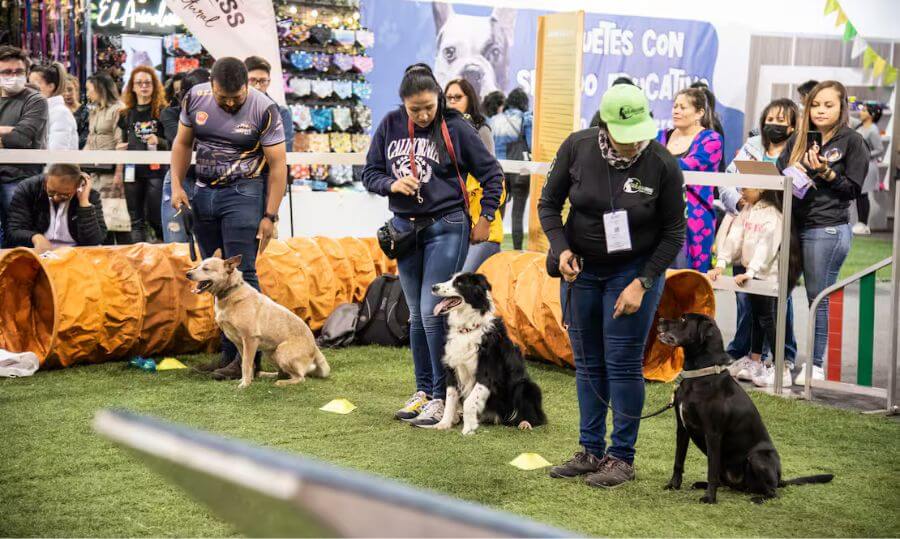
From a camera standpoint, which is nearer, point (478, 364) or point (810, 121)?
point (478, 364)

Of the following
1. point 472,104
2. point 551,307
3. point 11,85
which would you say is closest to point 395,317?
point 551,307

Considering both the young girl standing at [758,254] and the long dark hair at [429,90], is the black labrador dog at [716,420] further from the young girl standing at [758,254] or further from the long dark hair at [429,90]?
the young girl standing at [758,254]

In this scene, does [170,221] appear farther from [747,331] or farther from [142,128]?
[747,331]

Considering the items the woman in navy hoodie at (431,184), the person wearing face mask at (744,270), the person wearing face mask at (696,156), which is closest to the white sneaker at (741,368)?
the person wearing face mask at (744,270)

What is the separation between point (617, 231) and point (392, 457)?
1.41 m

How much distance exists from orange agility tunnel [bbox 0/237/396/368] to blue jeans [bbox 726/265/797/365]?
2794mm

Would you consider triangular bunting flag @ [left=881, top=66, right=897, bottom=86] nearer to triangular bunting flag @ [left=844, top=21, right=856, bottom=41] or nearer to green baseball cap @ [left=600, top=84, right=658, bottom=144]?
triangular bunting flag @ [left=844, top=21, right=856, bottom=41]

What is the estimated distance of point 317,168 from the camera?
11.9 m

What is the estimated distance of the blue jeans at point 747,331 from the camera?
600 cm

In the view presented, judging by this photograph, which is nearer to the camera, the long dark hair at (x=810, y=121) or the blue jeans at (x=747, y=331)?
the long dark hair at (x=810, y=121)

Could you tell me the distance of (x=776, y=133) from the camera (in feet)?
20.6

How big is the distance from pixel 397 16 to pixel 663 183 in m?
9.55

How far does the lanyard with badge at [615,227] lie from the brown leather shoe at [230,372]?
2.77m

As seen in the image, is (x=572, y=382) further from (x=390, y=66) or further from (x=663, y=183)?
(x=390, y=66)
